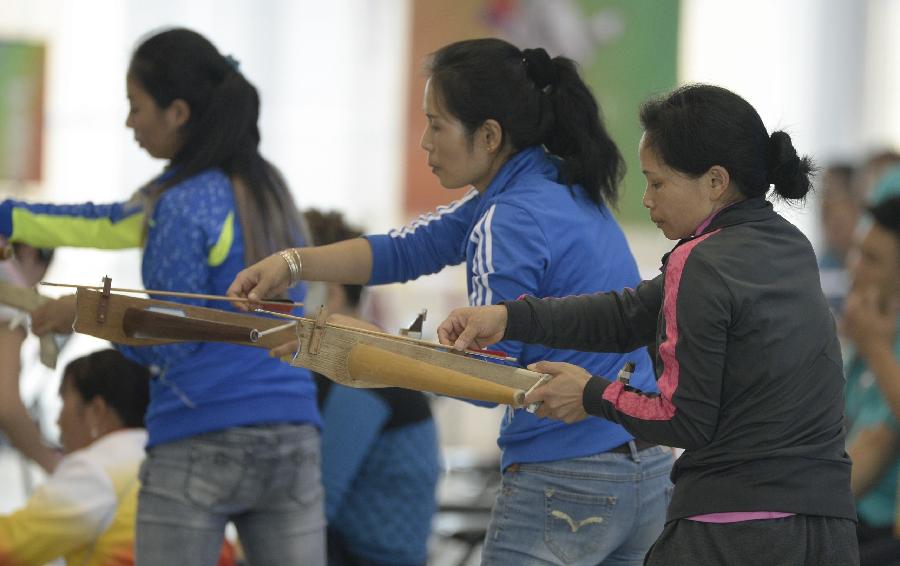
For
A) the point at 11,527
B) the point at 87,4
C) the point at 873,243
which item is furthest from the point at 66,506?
the point at 87,4

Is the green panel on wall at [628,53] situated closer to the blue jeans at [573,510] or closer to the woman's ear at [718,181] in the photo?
the blue jeans at [573,510]

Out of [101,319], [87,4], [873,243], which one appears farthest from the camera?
[87,4]

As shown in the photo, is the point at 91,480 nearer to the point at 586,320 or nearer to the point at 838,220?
the point at 586,320

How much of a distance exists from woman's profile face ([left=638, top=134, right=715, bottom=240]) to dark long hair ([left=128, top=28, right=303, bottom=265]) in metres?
0.81

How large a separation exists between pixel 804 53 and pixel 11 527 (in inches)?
234

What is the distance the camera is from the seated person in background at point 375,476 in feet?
9.14

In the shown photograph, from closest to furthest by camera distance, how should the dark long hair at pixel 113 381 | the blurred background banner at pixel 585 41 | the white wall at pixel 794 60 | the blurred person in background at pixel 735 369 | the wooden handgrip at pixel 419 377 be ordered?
the blurred person in background at pixel 735 369 → the wooden handgrip at pixel 419 377 → the dark long hair at pixel 113 381 → the blurred background banner at pixel 585 41 → the white wall at pixel 794 60

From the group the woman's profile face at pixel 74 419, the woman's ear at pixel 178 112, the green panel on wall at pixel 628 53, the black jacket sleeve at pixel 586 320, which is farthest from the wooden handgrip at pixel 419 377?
the green panel on wall at pixel 628 53

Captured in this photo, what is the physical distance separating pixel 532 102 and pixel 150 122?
69cm

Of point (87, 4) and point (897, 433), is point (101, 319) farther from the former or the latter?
point (87, 4)

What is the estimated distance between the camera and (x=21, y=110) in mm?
6074

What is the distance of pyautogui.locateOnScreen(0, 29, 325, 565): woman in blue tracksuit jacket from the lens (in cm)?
207

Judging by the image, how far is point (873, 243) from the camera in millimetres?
2977

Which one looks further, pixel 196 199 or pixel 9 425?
pixel 9 425
